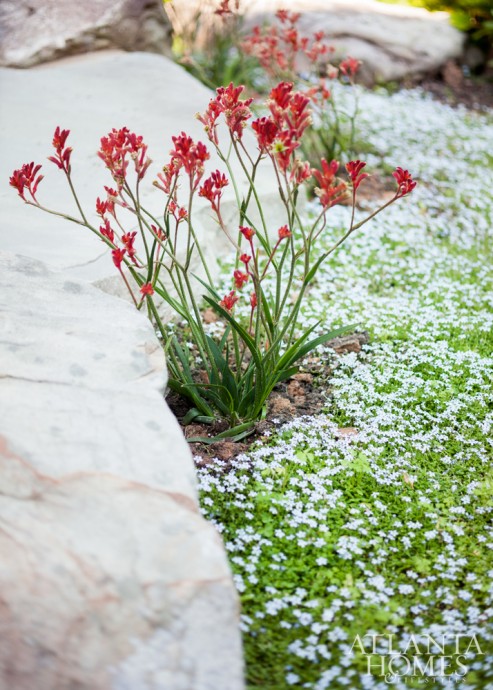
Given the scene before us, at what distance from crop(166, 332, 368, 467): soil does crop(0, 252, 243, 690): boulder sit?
0.75 meters

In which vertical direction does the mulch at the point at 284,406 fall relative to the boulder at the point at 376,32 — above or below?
below

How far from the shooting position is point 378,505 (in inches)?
127

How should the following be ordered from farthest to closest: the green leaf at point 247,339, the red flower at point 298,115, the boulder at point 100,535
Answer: the green leaf at point 247,339
the red flower at point 298,115
the boulder at point 100,535

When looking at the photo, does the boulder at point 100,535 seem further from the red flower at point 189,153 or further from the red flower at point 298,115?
the red flower at point 298,115

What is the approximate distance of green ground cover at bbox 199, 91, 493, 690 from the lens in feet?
8.44

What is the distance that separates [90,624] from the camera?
2.10 meters

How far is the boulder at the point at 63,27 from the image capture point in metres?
7.42

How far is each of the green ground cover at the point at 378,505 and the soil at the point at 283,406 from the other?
0.07 m

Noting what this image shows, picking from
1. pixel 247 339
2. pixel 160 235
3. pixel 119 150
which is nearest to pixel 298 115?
pixel 119 150

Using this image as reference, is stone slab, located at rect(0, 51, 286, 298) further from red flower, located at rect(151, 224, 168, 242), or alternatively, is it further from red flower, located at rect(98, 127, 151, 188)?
red flower, located at rect(98, 127, 151, 188)

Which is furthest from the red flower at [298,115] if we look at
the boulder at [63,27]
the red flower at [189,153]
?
the boulder at [63,27]

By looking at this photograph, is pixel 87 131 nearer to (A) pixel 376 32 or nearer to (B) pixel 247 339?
(B) pixel 247 339

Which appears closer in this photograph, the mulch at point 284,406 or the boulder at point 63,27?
the mulch at point 284,406

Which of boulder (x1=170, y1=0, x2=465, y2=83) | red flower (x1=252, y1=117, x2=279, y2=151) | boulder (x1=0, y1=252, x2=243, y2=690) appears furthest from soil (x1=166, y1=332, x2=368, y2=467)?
boulder (x1=170, y1=0, x2=465, y2=83)
